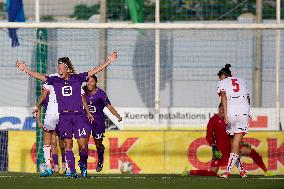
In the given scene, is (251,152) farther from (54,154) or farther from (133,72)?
(133,72)

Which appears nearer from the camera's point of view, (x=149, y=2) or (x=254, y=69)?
(x=254, y=69)

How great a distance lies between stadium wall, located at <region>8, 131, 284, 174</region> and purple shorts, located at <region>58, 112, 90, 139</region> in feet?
19.8

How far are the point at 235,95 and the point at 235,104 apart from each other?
0.61 ft

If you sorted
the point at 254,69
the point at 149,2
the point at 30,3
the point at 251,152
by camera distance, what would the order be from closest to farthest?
the point at 251,152, the point at 254,69, the point at 30,3, the point at 149,2

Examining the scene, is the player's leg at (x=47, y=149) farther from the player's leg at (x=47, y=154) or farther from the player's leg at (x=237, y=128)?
the player's leg at (x=237, y=128)

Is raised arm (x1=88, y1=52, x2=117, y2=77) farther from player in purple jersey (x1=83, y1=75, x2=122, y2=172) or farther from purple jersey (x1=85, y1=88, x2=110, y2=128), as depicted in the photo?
purple jersey (x1=85, y1=88, x2=110, y2=128)

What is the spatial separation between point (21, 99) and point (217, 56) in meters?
4.95

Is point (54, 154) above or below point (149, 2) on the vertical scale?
below

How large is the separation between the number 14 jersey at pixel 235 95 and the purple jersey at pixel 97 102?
2968 mm

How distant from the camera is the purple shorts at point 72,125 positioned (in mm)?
22172

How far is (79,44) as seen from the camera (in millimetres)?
30719

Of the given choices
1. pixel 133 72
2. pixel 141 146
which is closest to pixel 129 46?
pixel 133 72

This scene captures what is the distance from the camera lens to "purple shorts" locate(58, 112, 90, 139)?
22172 millimetres

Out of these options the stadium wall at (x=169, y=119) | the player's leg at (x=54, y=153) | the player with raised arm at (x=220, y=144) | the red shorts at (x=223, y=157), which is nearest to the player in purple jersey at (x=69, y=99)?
the player's leg at (x=54, y=153)
